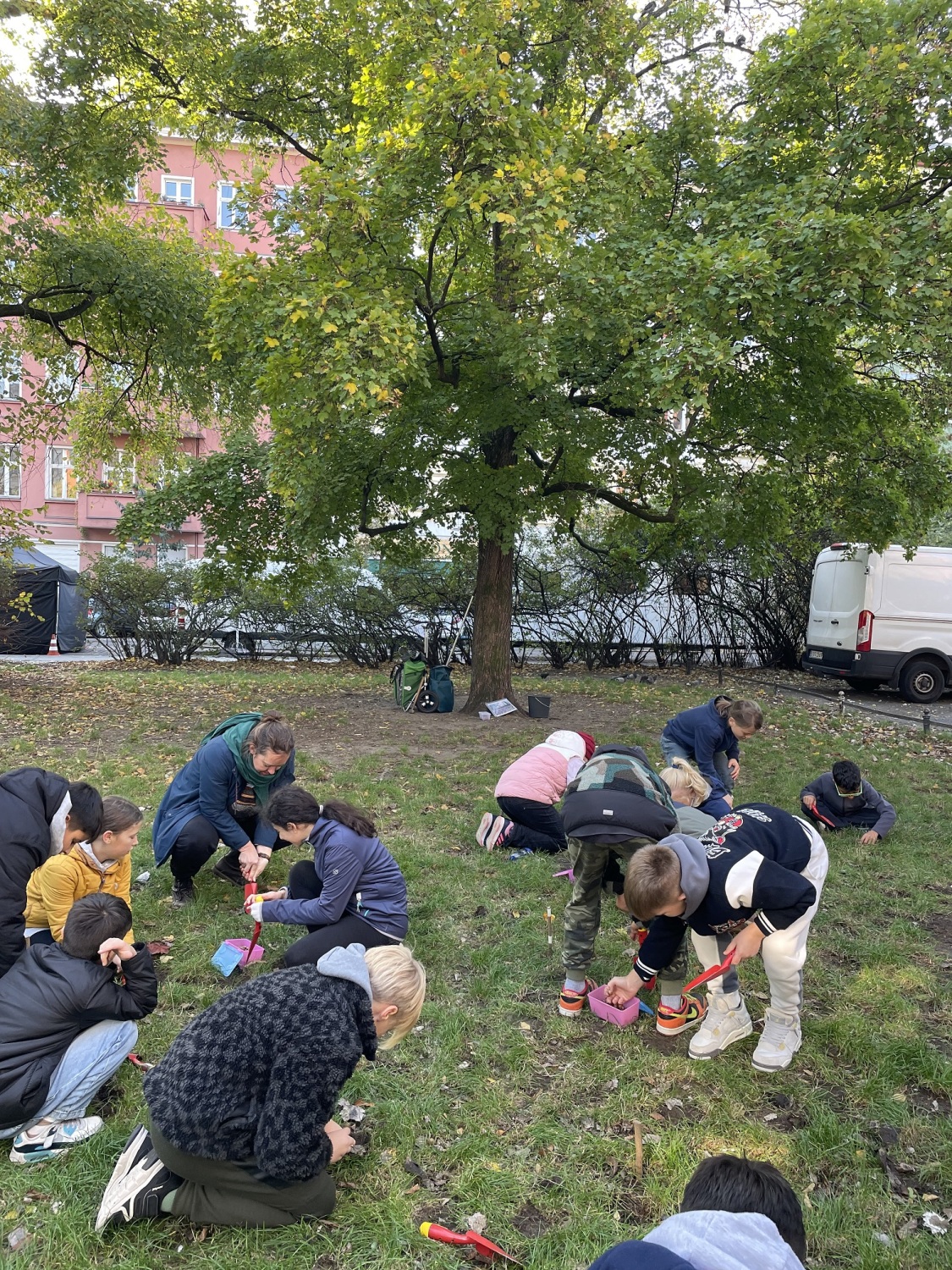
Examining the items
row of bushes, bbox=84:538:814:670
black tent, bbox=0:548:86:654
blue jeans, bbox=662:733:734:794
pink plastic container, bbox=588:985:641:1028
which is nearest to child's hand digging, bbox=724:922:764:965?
pink plastic container, bbox=588:985:641:1028

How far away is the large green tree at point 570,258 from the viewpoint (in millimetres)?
6035

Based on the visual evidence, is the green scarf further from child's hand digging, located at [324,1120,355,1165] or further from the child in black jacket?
child's hand digging, located at [324,1120,355,1165]

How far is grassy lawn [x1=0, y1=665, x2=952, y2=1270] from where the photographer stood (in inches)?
89.5

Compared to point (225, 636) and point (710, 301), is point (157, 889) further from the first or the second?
point (225, 636)

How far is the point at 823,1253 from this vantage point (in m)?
2.27

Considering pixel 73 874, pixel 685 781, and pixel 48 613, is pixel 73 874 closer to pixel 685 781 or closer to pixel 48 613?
pixel 685 781

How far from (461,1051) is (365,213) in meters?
5.58

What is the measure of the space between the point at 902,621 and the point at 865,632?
564 mm

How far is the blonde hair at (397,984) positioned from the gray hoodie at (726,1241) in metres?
0.96

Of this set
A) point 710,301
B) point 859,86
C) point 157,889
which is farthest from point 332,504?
point 859,86

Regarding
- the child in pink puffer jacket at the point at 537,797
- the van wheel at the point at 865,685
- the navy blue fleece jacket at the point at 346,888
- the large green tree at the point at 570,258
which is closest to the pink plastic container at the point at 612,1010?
the navy blue fleece jacket at the point at 346,888

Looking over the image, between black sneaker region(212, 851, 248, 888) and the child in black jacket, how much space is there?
1.82 m

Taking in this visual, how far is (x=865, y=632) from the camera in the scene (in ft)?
39.8

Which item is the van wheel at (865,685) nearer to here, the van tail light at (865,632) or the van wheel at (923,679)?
the van wheel at (923,679)
